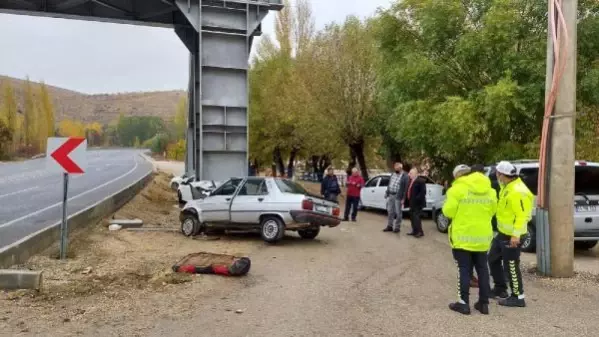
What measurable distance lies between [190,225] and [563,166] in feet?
26.7

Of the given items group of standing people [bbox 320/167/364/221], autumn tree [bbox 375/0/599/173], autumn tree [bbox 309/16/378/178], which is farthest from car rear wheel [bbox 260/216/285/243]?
autumn tree [bbox 309/16/378/178]

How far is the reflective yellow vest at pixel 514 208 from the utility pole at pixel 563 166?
2.02 meters

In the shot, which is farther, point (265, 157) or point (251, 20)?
point (265, 157)

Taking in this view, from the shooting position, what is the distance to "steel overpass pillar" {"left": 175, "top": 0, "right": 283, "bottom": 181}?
1692 cm

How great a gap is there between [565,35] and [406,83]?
31.5 feet

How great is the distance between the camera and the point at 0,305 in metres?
6.93

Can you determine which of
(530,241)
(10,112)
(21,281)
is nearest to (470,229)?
(21,281)

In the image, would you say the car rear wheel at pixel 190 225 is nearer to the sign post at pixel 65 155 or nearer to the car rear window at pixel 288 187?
the car rear window at pixel 288 187

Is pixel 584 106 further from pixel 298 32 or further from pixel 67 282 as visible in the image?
pixel 298 32

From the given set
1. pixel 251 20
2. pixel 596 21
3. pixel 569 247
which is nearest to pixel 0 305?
pixel 569 247

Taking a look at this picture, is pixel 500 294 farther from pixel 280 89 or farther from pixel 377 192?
pixel 280 89

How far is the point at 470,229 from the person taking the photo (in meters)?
6.57

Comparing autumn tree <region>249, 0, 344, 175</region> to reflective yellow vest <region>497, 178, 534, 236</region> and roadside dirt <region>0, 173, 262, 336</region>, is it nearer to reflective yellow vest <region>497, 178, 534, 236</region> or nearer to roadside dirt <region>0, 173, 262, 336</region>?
roadside dirt <region>0, 173, 262, 336</region>

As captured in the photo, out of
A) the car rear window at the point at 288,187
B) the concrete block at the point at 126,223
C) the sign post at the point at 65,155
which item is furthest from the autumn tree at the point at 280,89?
the sign post at the point at 65,155
